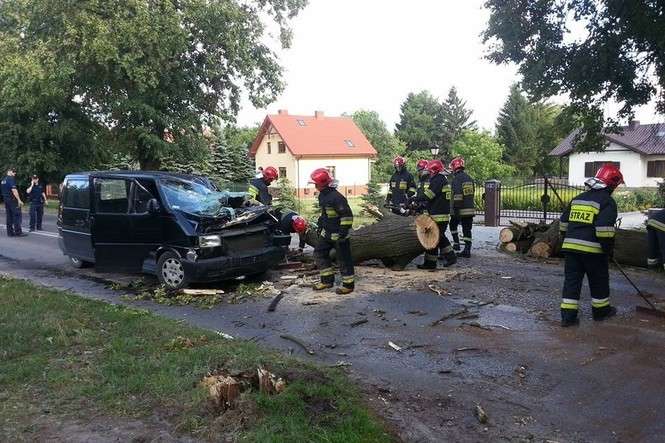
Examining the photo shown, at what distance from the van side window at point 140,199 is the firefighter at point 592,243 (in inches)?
229

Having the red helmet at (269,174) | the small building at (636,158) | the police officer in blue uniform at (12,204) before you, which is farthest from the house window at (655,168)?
the police officer in blue uniform at (12,204)

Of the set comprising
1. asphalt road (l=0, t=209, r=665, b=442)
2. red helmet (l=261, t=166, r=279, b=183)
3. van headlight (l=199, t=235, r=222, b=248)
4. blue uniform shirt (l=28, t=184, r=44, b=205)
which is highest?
red helmet (l=261, t=166, r=279, b=183)

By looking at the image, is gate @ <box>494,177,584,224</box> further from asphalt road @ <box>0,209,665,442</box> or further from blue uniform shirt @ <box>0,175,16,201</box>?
blue uniform shirt @ <box>0,175,16,201</box>

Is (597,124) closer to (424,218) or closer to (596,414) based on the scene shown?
(424,218)

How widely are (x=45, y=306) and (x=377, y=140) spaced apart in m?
65.0

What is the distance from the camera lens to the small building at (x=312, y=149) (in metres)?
48.7

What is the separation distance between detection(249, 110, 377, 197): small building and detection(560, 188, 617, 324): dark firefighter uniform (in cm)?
4037

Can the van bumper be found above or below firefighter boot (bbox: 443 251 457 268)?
above

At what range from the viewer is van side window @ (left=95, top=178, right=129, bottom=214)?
29.0 ft

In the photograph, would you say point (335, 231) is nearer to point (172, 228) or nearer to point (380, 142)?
point (172, 228)

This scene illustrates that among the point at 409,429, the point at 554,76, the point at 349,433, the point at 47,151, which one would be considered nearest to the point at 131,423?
the point at 349,433

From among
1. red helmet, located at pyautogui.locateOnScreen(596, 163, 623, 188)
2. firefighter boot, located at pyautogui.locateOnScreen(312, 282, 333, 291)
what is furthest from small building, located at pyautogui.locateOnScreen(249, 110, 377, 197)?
red helmet, located at pyautogui.locateOnScreen(596, 163, 623, 188)

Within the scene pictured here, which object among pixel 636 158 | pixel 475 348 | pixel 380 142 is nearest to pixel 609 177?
pixel 475 348

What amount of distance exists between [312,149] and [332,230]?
136 ft
